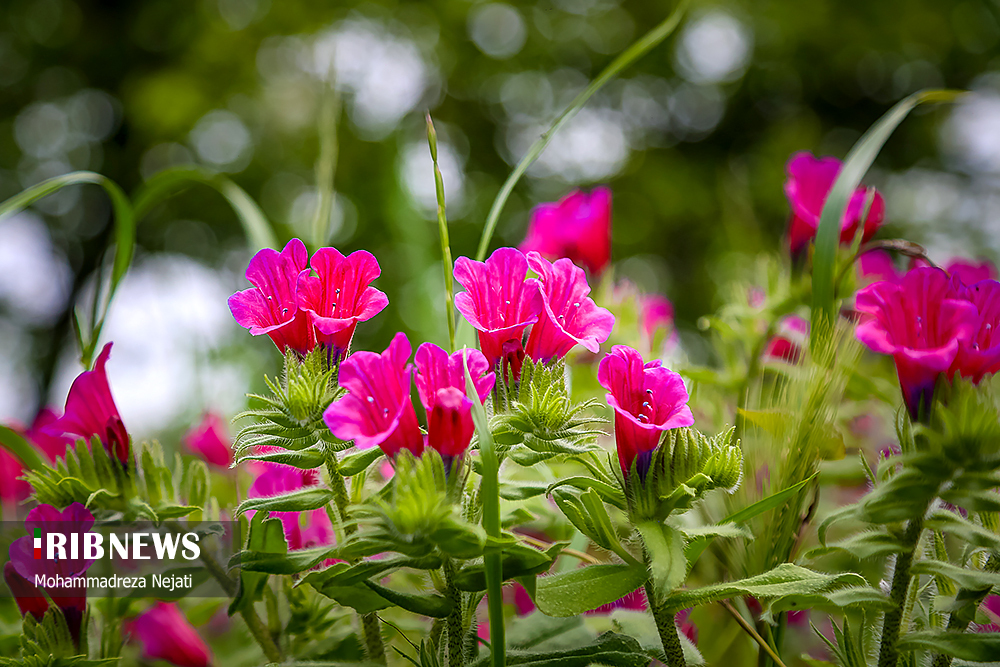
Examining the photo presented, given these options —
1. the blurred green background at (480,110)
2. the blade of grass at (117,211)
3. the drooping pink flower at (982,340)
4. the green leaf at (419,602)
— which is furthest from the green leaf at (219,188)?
the blurred green background at (480,110)

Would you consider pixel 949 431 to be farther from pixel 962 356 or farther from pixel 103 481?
pixel 103 481

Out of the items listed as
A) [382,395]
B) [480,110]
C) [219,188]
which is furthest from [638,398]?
[480,110]

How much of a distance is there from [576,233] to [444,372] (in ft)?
2.00

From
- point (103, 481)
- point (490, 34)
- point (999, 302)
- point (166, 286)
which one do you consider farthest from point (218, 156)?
point (999, 302)

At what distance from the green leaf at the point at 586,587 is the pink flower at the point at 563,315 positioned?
162 mm

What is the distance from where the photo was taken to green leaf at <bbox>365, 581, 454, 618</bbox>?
46 centimetres

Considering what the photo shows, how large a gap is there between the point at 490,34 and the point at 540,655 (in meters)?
4.38

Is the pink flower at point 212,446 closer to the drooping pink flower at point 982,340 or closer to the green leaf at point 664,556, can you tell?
the green leaf at point 664,556

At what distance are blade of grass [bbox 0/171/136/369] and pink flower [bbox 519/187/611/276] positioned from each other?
51cm

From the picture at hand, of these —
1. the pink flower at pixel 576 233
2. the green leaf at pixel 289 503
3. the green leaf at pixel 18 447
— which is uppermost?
the pink flower at pixel 576 233

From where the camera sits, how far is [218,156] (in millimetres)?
4449

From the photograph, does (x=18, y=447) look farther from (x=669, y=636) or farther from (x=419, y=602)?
(x=669, y=636)

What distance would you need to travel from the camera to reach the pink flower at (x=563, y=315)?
0.51 meters

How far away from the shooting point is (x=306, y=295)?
0.52 meters
